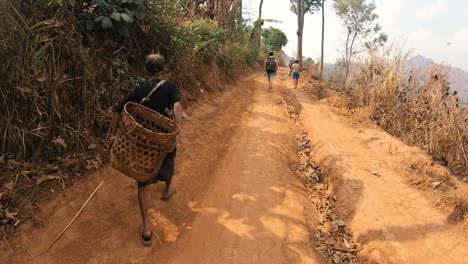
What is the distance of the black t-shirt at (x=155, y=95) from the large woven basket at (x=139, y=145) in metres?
0.16

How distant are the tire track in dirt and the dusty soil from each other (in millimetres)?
12

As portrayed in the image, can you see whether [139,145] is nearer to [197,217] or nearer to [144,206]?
[144,206]

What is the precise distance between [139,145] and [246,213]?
166cm

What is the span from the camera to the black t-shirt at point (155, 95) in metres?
3.30

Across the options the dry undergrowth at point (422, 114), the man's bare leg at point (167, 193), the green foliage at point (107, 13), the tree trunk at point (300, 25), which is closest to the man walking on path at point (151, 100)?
the man's bare leg at point (167, 193)

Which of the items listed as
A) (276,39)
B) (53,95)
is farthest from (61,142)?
(276,39)

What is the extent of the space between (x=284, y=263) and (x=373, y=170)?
2.75 meters

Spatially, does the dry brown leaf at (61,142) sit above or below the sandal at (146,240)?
above

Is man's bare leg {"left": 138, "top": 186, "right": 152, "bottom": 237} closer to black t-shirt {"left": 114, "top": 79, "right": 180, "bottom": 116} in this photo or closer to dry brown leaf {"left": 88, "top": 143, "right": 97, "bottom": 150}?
black t-shirt {"left": 114, "top": 79, "right": 180, "bottom": 116}

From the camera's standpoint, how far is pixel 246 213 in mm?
4039

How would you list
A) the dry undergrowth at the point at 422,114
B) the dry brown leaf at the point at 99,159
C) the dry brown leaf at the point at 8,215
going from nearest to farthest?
the dry brown leaf at the point at 8,215, the dry brown leaf at the point at 99,159, the dry undergrowth at the point at 422,114

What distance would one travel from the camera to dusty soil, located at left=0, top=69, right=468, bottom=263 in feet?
10.8

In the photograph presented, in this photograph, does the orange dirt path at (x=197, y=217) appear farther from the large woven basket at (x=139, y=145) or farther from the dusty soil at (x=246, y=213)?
the large woven basket at (x=139, y=145)

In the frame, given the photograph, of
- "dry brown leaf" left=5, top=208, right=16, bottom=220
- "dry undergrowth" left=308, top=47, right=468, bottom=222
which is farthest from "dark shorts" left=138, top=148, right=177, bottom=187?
"dry undergrowth" left=308, top=47, right=468, bottom=222
